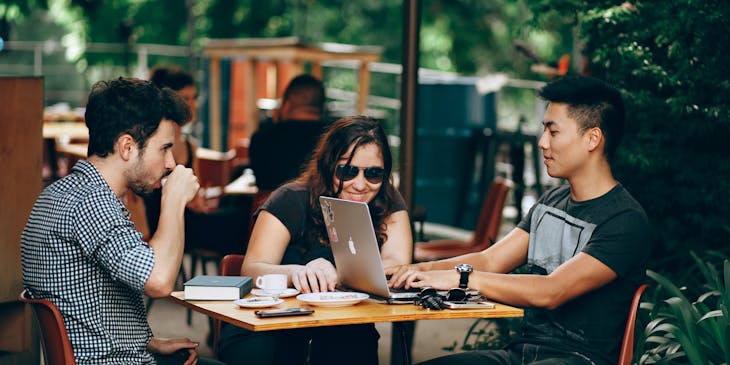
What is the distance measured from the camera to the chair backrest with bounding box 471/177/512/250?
20.9 ft

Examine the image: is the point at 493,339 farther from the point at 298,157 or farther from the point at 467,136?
the point at 467,136

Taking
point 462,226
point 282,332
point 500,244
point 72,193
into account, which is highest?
point 72,193

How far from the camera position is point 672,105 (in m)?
4.98

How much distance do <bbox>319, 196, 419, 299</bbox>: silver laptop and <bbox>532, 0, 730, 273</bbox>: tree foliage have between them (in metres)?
2.09

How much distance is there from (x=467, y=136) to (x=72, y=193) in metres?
7.85

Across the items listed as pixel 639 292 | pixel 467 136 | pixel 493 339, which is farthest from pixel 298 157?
pixel 467 136

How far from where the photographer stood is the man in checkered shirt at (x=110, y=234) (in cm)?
297

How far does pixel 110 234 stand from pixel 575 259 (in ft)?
4.88

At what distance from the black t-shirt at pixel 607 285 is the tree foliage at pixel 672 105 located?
1.57m

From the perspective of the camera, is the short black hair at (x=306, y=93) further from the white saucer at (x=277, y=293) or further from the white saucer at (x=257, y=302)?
the white saucer at (x=257, y=302)

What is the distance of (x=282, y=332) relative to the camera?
139 inches

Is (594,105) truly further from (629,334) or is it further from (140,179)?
(140,179)

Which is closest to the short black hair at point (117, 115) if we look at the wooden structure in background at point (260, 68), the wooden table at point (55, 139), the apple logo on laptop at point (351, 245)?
the apple logo on laptop at point (351, 245)

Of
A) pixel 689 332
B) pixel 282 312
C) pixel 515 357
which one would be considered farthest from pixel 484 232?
pixel 282 312
